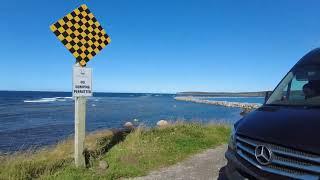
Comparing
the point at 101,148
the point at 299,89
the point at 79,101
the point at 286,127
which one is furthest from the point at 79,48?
the point at 286,127

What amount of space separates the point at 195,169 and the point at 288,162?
495cm

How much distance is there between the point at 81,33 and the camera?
27.7 ft

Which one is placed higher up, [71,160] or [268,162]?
[268,162]

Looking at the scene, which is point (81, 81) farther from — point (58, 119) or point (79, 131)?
point (58, 119)

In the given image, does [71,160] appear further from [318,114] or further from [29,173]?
[318,114]

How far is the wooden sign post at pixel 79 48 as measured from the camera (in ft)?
26.9

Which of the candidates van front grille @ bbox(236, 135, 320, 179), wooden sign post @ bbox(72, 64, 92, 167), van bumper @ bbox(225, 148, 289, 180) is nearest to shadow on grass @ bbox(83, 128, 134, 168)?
wooden sign post @ bbox(72, 64, 92, 167)

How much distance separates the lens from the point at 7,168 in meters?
8.29

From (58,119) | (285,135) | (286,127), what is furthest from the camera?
(58,119)

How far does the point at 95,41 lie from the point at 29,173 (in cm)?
317

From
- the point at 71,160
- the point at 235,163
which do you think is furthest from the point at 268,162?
the point at 71,160

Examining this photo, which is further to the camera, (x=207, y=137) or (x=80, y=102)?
(x=207, y=137)

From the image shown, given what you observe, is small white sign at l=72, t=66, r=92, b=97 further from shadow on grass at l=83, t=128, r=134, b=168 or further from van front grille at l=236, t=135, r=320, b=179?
van front grille at l=236, t=135, r=320, b=179

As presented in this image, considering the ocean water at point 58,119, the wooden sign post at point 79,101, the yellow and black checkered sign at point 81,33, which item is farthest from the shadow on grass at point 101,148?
the ocean water at point 58,119
